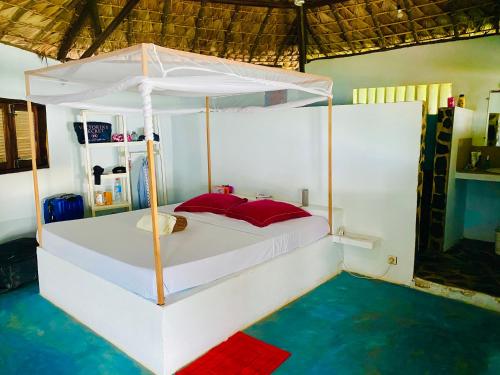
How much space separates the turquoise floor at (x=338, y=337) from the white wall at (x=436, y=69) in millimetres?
2412

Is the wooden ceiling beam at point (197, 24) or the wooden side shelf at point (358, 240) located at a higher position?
the wooden ceiling beam at point (197, 24)

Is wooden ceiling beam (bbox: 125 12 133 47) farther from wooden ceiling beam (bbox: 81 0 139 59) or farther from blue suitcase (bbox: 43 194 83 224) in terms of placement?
blue suitcase (bbox: 43 194 83 224)

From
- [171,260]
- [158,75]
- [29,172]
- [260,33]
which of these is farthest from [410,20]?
[29,172]

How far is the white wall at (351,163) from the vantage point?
11.2 ft

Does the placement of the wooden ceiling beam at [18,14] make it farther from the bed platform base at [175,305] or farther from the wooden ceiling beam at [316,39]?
the wooden ceiling beam at [316,39]

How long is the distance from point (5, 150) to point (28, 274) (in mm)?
1451

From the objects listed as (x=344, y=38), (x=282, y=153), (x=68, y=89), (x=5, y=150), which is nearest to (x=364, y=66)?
(x=344, y=38)

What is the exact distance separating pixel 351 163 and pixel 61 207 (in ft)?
10.5

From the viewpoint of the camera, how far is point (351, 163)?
3.73 metres

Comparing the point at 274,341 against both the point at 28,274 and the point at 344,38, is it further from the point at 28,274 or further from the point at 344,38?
the point at 344,38

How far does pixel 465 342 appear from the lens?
2.56 m

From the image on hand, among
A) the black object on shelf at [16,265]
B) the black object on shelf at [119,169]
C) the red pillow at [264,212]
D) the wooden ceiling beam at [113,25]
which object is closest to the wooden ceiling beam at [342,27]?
the wooden ceiling beam at [113,25]

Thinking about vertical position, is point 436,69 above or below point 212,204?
above

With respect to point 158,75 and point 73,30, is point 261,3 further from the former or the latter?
point 158,75
